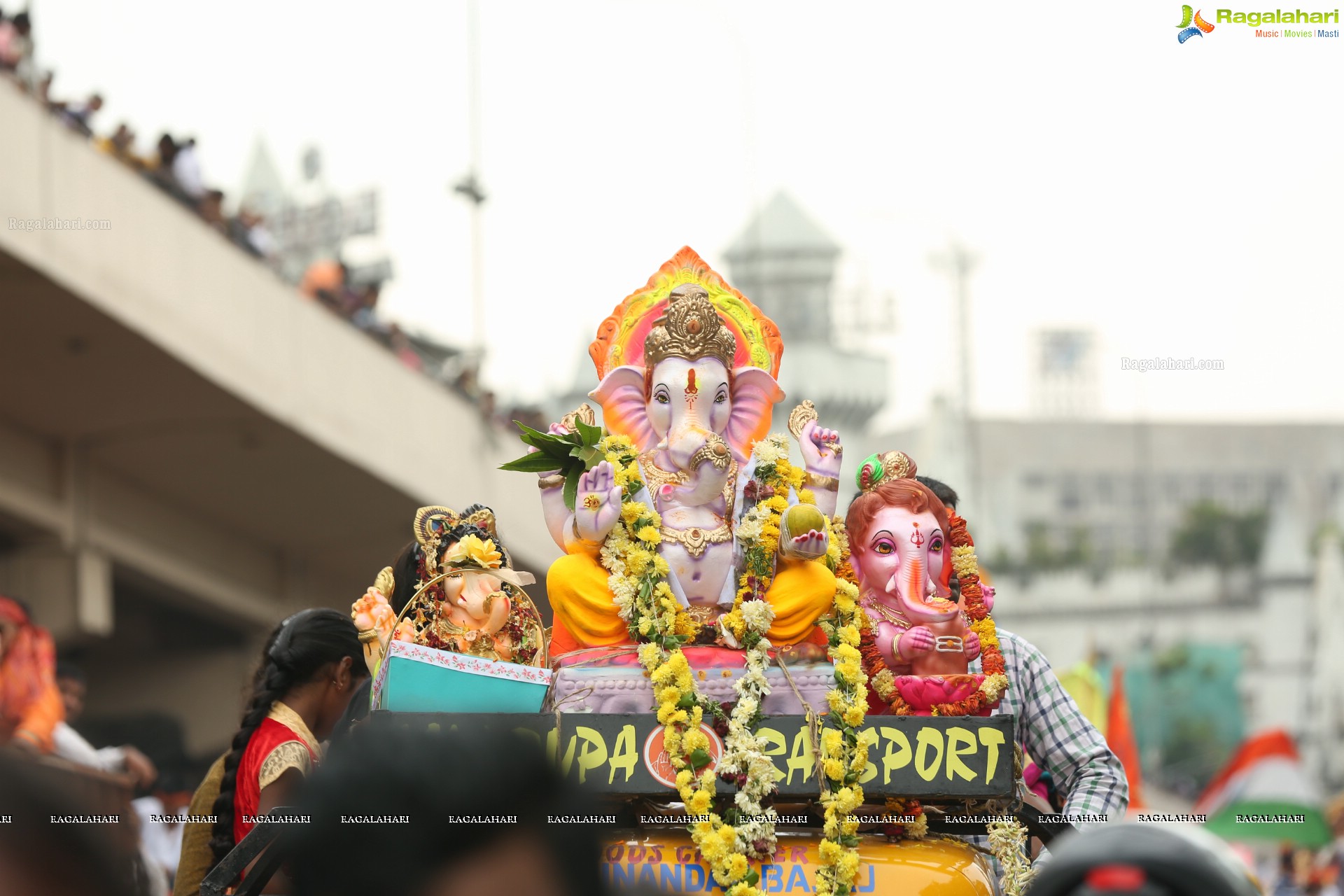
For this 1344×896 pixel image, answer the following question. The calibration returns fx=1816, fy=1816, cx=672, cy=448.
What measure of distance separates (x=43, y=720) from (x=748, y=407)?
186 inches

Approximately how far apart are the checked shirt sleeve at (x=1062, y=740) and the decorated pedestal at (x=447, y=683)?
166cm

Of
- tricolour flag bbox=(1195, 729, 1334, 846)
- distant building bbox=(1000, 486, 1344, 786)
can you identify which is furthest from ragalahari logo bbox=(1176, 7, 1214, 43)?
distant building bbox=(1000, 486, 1344, 786)

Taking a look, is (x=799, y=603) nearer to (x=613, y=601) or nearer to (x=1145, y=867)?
(x=613, y=601)

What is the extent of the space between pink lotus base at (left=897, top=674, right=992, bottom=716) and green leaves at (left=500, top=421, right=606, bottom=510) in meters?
1.20

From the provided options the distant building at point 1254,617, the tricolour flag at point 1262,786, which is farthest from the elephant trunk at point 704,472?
the distant building at point 1254,617

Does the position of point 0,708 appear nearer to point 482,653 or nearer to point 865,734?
point 482,653

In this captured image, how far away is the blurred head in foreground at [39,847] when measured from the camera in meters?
2.08

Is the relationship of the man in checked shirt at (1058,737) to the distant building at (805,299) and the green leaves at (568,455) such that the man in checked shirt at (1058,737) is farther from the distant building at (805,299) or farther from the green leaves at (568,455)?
the distant building at (805,299)

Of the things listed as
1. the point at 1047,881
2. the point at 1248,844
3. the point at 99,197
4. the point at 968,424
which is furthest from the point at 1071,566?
the point at 1047,881

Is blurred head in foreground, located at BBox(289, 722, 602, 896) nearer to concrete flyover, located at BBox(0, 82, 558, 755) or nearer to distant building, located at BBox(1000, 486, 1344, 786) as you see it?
concrete flyover, located at BBox(0, 82, 558, 755)

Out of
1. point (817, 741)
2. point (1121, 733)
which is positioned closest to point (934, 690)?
point (817, 741)

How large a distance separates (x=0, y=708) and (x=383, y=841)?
24.6ft

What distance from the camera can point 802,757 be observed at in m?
4.95

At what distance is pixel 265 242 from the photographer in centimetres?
1958
